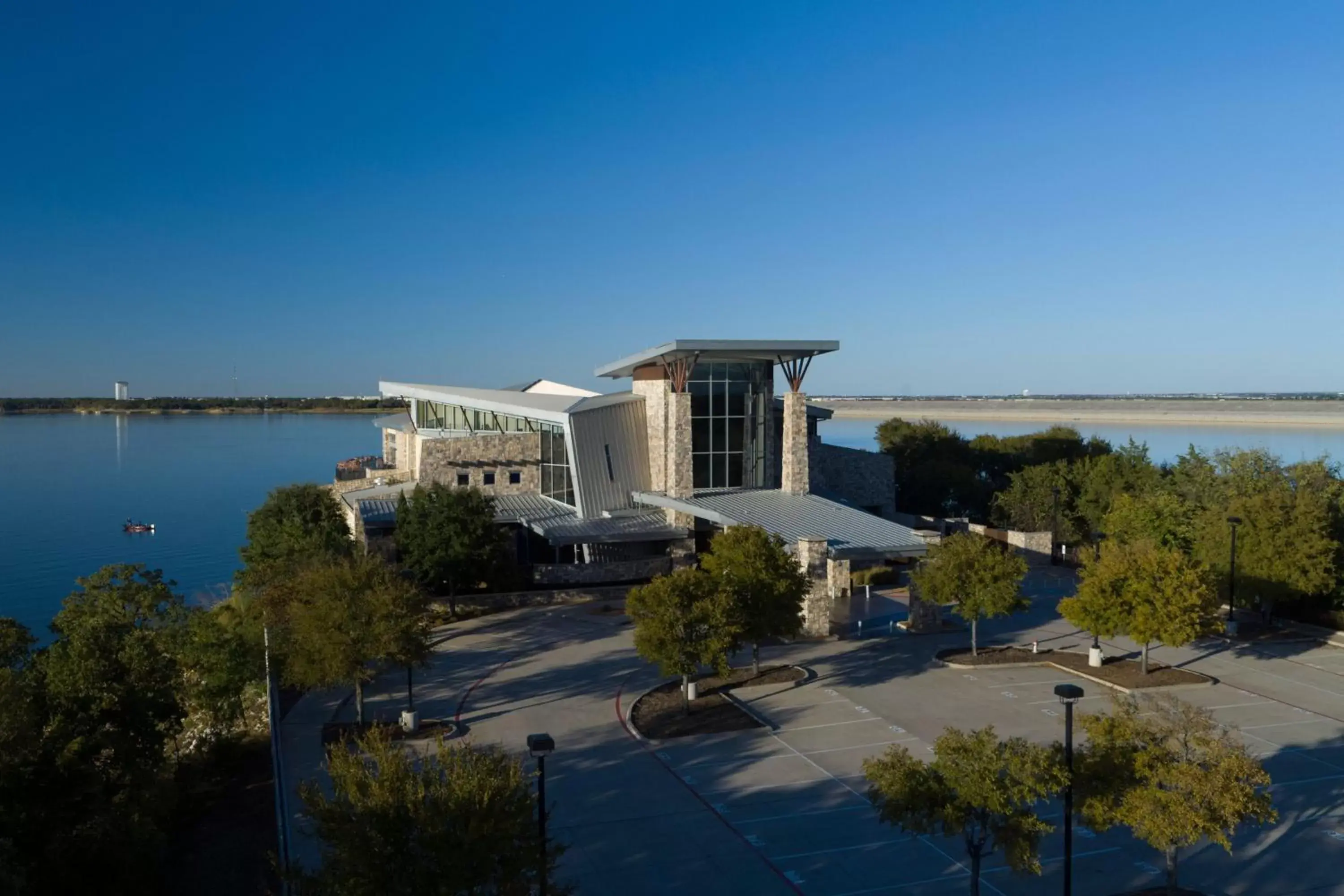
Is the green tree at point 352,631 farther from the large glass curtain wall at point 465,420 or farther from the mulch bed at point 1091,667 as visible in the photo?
the large glass curtain wall at point 465,420

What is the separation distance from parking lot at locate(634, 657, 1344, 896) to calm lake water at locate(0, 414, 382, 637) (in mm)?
35322

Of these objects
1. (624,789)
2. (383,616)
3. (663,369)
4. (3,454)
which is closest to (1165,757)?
(624,789)

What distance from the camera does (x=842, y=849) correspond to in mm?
15711

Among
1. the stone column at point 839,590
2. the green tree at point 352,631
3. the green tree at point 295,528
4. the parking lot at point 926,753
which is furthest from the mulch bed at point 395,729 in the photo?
the stone column at point 839,590

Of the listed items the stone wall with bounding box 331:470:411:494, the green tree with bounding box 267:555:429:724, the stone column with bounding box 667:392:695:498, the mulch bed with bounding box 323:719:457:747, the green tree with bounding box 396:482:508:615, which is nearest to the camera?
the green tree with bounding box 267:555:429:724

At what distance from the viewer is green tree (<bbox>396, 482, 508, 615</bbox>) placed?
3447cm

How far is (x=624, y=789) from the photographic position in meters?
18.3

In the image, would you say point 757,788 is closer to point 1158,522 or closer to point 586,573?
point 586,573

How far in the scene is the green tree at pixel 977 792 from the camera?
1232 cm

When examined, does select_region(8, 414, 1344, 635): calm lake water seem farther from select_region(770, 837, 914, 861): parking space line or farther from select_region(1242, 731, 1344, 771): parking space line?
select_region(1242, 731, 1344, 771): parking space line

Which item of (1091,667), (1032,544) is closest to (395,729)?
(1091,667)

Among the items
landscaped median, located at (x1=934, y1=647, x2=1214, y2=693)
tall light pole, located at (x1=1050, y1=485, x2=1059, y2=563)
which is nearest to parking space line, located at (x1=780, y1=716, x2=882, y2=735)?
landscaped median, located at (x1=934, y1=647, x2=1214, y2=693)

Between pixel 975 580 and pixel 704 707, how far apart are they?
909 centimetres

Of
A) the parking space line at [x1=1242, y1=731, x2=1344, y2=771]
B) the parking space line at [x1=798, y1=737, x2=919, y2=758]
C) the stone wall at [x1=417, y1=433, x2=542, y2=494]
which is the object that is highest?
the stone wall at [x1=417, y1=433, x2=542, y2=494]
